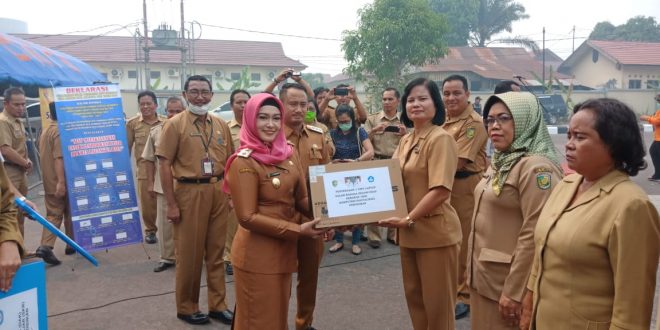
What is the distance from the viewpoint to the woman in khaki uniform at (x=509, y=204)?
2176 mm

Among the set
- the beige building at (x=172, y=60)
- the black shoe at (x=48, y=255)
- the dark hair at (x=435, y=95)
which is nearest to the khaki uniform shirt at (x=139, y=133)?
the black shoe at (x=48, y=255)

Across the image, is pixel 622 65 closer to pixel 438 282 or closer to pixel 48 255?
pixel 438 282

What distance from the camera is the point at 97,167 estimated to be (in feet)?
18.4

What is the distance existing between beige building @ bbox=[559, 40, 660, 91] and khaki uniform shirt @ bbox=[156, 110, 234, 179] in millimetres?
34835

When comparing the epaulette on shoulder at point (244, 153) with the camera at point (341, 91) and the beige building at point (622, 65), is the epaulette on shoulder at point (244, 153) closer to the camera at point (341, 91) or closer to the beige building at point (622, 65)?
the camera at point (341, 91)

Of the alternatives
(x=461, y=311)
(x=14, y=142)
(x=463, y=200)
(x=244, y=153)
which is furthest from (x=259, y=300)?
(x=14, y=142)

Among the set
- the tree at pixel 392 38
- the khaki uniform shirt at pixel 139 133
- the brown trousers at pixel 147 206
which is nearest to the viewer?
the brown trousers at pixel 147 206

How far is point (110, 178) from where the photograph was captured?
5668mm

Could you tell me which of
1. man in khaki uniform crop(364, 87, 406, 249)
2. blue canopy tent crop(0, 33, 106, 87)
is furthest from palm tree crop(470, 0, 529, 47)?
man in khaki uniform crop(364, 87, 406, 249)

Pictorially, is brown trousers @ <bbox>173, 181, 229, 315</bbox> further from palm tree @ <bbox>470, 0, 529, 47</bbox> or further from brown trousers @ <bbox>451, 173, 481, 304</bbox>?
palm tree @ <bbox>470, 0, 529, 47</bbox>

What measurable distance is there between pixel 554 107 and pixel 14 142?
83.3ft

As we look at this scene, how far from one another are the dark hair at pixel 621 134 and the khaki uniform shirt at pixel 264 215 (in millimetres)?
1530

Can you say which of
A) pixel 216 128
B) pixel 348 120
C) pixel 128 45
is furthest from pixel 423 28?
pixel 128 45

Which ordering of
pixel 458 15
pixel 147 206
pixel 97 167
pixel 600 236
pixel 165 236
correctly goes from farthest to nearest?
pixel 458 15 < pixel 147 206 < pixel 97 167 < pixel 165 236 < pixel 600 236
